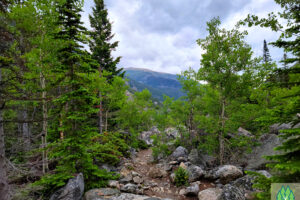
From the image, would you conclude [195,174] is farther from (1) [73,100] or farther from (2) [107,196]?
(1) [73,100]

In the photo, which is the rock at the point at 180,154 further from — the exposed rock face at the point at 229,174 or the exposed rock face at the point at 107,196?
the exposed rock face at the point at 107,196

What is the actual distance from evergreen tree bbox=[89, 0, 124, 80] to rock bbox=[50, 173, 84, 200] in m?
16.2

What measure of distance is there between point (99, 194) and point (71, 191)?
1.39m

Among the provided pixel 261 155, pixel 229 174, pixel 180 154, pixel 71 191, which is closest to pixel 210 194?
pixel 229 174

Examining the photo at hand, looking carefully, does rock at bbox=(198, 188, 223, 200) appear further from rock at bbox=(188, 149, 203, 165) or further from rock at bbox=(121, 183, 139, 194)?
rock at bbox=(188, 149, 203, 165)

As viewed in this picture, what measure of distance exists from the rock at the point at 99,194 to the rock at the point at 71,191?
44cm

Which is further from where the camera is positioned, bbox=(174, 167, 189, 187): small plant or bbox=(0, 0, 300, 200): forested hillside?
bbox=(174, 167, 189, 187): small plant

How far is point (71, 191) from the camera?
6.50m

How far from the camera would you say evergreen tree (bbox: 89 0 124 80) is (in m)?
20.2

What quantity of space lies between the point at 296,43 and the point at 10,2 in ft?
31.8

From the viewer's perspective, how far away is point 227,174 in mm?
8594

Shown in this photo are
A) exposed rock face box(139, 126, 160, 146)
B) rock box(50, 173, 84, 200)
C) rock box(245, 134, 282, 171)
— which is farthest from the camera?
exposed rock face box(139, 126, 160, 146)

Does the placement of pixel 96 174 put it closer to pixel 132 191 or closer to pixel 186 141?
pixel 132 191

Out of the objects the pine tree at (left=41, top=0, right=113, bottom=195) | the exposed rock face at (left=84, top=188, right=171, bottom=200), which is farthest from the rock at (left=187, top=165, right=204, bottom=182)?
the pine tree at (left=41, top=0, right=113, bottom=195)
